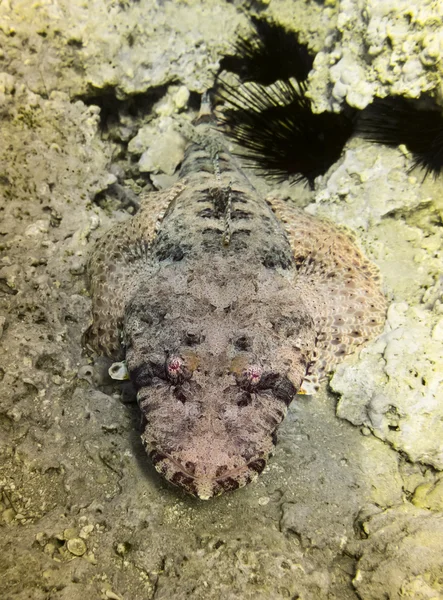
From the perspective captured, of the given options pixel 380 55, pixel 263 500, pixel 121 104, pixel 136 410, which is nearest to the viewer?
pixel 263 500

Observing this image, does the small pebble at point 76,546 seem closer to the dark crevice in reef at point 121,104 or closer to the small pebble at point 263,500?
the small pebble at point 263,500

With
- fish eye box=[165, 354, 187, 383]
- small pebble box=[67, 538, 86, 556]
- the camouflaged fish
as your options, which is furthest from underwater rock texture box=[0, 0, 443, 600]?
fish eye box=[165, 354, 187, 383]

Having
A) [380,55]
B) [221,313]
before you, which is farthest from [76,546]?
[380,55]

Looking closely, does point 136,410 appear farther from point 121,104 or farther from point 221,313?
point 121,104

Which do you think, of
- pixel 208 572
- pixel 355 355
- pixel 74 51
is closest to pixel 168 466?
pixel 208 572

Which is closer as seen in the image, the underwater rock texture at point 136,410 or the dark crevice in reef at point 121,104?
the underwater rock texture at point 136,410

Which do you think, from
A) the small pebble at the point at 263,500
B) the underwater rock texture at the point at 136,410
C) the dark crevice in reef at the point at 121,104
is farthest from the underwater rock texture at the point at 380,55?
the small pebble at the point at 263,500

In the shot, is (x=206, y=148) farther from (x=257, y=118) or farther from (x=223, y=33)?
(x=223, y=33)

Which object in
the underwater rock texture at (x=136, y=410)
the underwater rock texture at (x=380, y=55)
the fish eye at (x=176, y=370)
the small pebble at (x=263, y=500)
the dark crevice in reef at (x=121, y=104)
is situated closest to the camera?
the underwater rock texture at (x=136, y=410)
